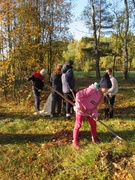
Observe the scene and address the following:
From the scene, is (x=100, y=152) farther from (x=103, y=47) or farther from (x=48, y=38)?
(x=103, y=47)

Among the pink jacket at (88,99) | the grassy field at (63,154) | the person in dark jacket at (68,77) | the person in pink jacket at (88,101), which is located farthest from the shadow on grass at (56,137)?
the person in dark jacket at (68,77)

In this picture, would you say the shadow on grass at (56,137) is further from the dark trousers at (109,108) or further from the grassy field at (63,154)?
the dark trousers at (109,108)

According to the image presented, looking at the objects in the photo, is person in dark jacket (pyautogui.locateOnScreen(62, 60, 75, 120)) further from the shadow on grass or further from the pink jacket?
the pink jacket

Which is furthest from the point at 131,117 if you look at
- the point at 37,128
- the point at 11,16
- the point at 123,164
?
the point at 11,16

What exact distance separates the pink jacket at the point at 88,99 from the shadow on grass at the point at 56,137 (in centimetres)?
98

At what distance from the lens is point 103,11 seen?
2420 centimetres

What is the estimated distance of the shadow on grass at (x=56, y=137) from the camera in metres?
6.00

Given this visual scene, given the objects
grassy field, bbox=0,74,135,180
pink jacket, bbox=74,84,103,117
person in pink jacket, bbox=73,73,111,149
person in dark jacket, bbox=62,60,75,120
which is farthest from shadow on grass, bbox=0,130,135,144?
person in dark jacket, bbox=62,60,75,120

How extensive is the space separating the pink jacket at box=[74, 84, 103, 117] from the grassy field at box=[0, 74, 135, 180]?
2.85ft

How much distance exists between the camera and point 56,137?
6402 mm

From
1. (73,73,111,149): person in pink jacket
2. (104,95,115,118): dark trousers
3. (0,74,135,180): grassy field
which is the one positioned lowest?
(0,74,135,180): grassy field

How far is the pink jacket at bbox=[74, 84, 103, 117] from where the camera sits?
532 centimetres

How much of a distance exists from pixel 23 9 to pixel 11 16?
2.95 feet

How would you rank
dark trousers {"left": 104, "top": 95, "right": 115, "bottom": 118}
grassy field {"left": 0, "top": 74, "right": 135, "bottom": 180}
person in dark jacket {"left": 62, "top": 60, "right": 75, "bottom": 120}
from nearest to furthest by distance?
grassy field {"left": 0, "top": 74, "right": 135, "bottom": 180} → person in dark jacket {"left": 62, "top": 60, "right": 75, "bottom": 120} → dark trousers {"left": 104, "top": 95, "right": 115, "bottom": 118}
